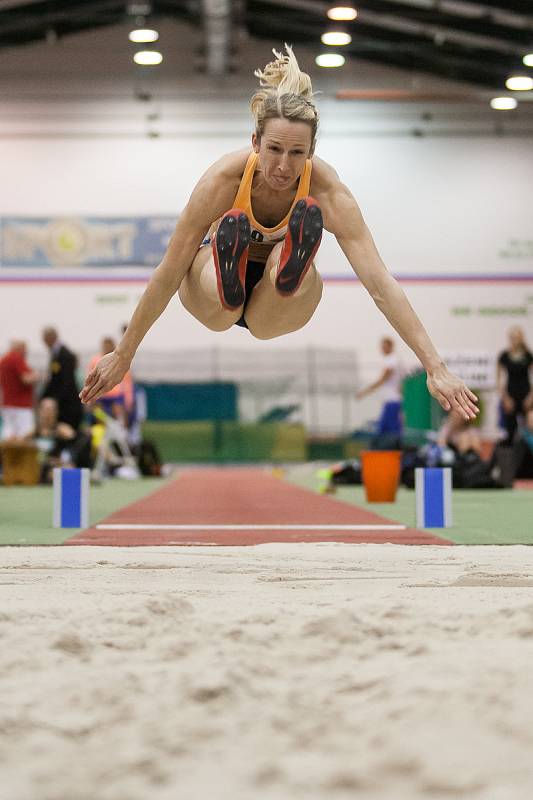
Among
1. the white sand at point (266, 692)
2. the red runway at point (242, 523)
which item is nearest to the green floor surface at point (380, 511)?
the red runway at point (242, 523)

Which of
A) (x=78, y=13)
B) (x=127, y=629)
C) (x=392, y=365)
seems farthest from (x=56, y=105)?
(x=127, y=629)

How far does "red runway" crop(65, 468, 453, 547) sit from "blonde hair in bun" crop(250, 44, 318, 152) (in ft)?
5.29

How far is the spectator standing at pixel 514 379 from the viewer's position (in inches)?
477

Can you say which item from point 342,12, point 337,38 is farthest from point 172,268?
point 337,38

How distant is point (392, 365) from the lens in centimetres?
1261

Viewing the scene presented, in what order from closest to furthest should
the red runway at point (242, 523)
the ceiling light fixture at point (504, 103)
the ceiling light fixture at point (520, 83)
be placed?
the red runway at point (242, 523), the ceiling light fixture at point (520, 83), the ceiling light fixture at point (504, 103)

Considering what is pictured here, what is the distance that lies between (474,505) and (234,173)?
365 centimetres

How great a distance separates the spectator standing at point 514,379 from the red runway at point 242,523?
4.75 m

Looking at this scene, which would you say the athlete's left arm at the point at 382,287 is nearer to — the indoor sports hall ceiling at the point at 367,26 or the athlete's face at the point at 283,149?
the athlete's face at the point at 283,149

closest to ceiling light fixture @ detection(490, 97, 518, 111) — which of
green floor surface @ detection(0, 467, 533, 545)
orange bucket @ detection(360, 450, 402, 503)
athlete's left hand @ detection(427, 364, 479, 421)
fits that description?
green floor surface @ detection(0, 467, 533, 545)

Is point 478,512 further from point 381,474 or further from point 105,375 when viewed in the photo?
point 105,375

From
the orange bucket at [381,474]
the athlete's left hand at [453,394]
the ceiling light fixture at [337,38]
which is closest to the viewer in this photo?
the athlete's left hand at [453,394]

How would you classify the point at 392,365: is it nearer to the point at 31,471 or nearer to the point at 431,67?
the point at 31,471

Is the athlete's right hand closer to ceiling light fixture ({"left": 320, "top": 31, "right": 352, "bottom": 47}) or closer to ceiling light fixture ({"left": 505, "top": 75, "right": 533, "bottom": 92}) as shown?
ceiling light fixture ({"left": 320, "top": 31, "right": 352, "bottom": 47})
